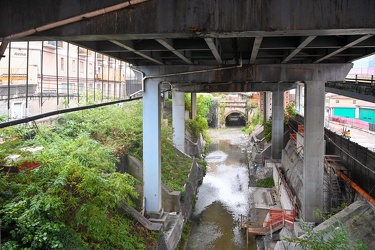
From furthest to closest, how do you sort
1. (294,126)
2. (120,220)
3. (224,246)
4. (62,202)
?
(294,126) → (224,246) → (120,220) → (62,202)

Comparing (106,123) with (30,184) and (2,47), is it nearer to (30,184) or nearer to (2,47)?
(30,184)

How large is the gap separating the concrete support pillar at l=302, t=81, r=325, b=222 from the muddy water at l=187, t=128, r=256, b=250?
356cm

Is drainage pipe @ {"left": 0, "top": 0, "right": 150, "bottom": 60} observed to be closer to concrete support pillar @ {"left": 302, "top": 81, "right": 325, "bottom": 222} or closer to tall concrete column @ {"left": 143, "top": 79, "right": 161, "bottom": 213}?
tall concrete column @ {"left": 143, "top": 79, "right": 161, "bottom": 213}

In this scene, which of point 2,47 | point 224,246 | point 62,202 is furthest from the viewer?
point 224,246

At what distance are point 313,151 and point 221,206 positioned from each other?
28.4ft

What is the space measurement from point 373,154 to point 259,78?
4677mm

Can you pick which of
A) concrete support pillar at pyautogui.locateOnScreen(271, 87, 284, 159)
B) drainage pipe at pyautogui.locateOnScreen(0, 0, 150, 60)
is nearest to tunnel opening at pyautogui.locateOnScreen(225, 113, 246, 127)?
concrete support pillar at pyautogui.locateOnScreen(271, 87, 284, 159)

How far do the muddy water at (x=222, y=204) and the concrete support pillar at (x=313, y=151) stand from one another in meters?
3.56

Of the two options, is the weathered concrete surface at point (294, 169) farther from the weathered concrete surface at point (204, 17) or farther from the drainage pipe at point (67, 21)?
the drainage pipe at point (67, 21)

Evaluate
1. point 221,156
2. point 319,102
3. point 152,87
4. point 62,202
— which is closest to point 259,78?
point 319,102

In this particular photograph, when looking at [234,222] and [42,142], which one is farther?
[234,222]

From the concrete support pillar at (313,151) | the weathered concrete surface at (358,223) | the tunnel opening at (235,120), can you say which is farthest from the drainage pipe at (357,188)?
the tunnel opening at (235,120)

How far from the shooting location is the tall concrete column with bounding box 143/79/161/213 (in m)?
14.3

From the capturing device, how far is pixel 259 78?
505 inches
